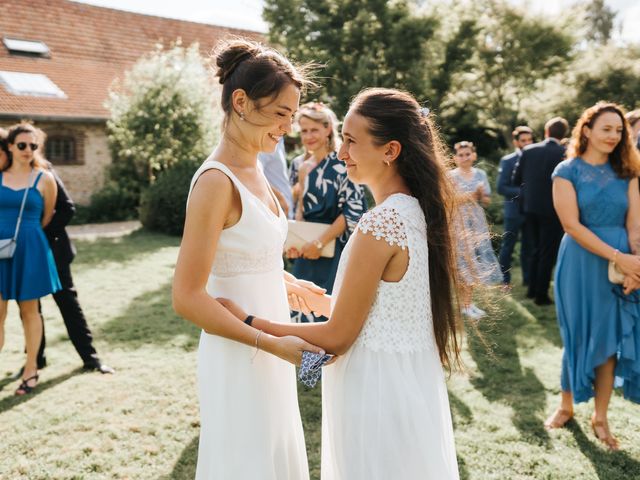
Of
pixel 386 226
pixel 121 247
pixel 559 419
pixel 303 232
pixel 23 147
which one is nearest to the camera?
pixel 386 226

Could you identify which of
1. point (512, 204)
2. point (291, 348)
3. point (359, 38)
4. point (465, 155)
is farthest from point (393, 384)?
point (359, 38)

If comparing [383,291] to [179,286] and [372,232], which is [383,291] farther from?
[179,286]

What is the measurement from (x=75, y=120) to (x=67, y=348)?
49.7 feet

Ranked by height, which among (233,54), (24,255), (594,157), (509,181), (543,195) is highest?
(233,54)

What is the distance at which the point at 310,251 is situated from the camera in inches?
185

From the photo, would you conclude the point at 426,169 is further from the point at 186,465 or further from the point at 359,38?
the point at 359,38

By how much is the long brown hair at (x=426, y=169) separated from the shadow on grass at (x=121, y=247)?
10.2m

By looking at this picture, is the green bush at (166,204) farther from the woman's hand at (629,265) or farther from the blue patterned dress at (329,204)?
the woman's hand at (629,265)

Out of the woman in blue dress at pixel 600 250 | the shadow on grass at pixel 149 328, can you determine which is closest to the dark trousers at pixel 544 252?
the woman in blue dress at pixel 600 250

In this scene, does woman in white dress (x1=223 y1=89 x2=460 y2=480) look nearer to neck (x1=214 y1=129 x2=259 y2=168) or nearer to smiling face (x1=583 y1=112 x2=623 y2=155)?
neck (x1=214 y1=129 x2=259 y2=168)

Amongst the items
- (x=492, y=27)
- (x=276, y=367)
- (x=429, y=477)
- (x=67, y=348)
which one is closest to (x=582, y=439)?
(x=429, y=477)

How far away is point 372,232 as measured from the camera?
6.40 feet

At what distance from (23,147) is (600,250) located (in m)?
4.93

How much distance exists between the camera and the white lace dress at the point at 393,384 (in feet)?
6.60
